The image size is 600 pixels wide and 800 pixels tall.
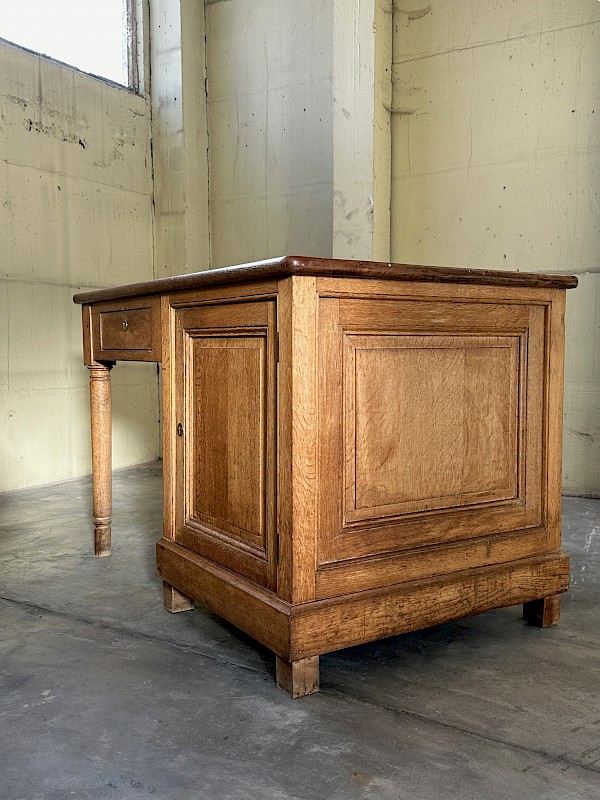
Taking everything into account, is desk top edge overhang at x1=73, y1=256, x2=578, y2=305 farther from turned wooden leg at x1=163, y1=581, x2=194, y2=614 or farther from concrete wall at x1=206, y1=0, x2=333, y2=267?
concrete wall at x1=206, y1=0, x2=333, y2=267

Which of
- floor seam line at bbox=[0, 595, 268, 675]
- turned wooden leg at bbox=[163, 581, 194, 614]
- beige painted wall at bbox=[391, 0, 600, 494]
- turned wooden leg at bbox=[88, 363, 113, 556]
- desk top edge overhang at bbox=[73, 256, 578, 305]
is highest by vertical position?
beige painted wall at bbox=[391, 0, 600, 494]

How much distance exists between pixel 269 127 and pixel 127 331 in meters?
2.51

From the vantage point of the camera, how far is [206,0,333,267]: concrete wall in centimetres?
418

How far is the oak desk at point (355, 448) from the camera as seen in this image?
1562 millimetres

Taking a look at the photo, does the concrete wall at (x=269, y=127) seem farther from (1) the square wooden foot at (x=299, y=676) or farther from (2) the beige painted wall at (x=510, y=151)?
(1) the square wooden foot at (x=299, y=676)

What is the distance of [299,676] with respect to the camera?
1.57 meters

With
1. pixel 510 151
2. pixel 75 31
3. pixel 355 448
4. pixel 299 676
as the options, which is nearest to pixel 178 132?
pixel 75 31

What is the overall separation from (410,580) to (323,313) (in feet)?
2.05

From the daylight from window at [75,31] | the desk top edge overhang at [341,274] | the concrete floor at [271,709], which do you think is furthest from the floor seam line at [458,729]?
the daylight from window at [75,31]

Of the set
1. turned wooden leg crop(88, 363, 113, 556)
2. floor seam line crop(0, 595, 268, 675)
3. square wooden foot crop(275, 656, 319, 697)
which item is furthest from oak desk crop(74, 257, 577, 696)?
turned wooden leg crop(88, 363, 113, 556)

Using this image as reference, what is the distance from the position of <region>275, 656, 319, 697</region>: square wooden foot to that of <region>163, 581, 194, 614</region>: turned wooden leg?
21.8 inches

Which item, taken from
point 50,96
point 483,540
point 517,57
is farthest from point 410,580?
point 50,96

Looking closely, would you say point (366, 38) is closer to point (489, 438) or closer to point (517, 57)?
point (517, 57)

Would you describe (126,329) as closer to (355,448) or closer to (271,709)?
(355,448)
